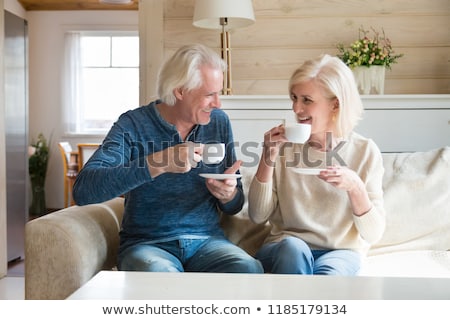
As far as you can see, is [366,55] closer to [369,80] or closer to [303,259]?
[369,80]

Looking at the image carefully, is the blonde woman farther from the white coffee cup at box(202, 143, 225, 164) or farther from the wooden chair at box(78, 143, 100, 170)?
the wooden chair at box(78, 143, 100, 170)

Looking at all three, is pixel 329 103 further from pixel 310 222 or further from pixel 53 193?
pixel 53 193

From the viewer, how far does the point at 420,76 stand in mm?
3480

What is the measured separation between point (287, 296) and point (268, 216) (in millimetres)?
794

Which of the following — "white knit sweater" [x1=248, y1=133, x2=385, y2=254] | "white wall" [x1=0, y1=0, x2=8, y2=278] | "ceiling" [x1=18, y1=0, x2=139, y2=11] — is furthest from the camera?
"ceiling" [x1=18, y1=0, x2=139, y2=11]

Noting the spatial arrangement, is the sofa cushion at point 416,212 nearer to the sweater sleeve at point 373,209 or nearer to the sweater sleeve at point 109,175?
the sweater sleeve at point 373,209

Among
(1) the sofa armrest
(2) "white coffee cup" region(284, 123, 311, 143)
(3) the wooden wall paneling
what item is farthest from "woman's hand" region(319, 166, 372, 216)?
(3) the wooden wall paneling

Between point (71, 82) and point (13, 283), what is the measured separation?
423cm

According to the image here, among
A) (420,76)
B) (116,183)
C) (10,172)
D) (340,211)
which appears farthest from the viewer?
(10,172)

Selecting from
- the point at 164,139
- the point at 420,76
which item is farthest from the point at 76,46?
the point at 164,139

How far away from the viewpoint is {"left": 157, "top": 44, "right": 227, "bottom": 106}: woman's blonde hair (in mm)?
2061

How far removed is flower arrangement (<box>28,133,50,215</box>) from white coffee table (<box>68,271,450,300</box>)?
646cm

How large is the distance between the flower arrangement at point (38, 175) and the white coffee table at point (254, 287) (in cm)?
646

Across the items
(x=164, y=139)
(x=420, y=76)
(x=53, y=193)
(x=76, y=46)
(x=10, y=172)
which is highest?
(x=76, y=46)
